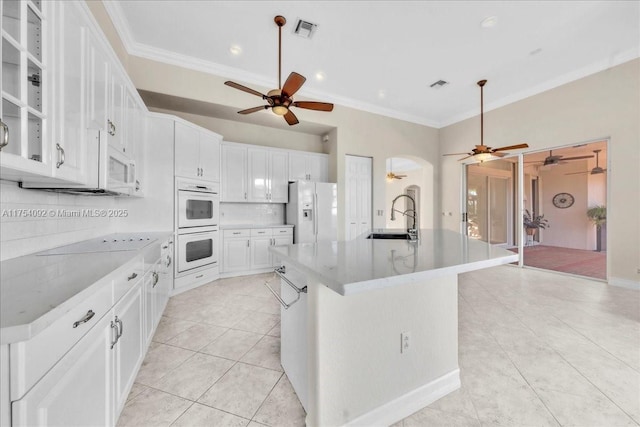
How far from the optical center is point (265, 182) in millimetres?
4586

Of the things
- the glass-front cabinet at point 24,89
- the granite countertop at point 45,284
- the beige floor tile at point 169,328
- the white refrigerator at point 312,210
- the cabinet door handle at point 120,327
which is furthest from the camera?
the white refrigerator at point 312,210

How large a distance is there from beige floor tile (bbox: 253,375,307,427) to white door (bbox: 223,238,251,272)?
9.24 feet

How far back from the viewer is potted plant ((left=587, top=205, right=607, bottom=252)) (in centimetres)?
421

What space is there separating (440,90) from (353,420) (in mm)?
5218

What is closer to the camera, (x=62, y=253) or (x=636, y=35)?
(x=62, y=253)

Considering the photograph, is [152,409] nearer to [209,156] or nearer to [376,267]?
[376,267]

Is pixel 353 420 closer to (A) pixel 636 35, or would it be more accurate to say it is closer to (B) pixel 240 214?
(B) pixel 240 214

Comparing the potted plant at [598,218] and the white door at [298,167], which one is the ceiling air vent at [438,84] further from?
the potted plant at [598,218]

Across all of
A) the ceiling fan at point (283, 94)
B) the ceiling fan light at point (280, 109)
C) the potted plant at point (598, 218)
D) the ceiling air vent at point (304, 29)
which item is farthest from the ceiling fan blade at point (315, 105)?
the potted plant at point (598, 218)

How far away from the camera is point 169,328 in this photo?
235 cm

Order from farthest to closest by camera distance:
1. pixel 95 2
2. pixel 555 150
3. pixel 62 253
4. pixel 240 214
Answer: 1. pixel 240 214
2. pixel 555 150
3. pixel 95 2
4. pixel 62 253

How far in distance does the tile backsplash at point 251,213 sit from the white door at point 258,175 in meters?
0.34

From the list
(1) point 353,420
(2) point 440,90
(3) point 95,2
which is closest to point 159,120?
(3) point 95,2

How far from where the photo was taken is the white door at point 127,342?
120cm
